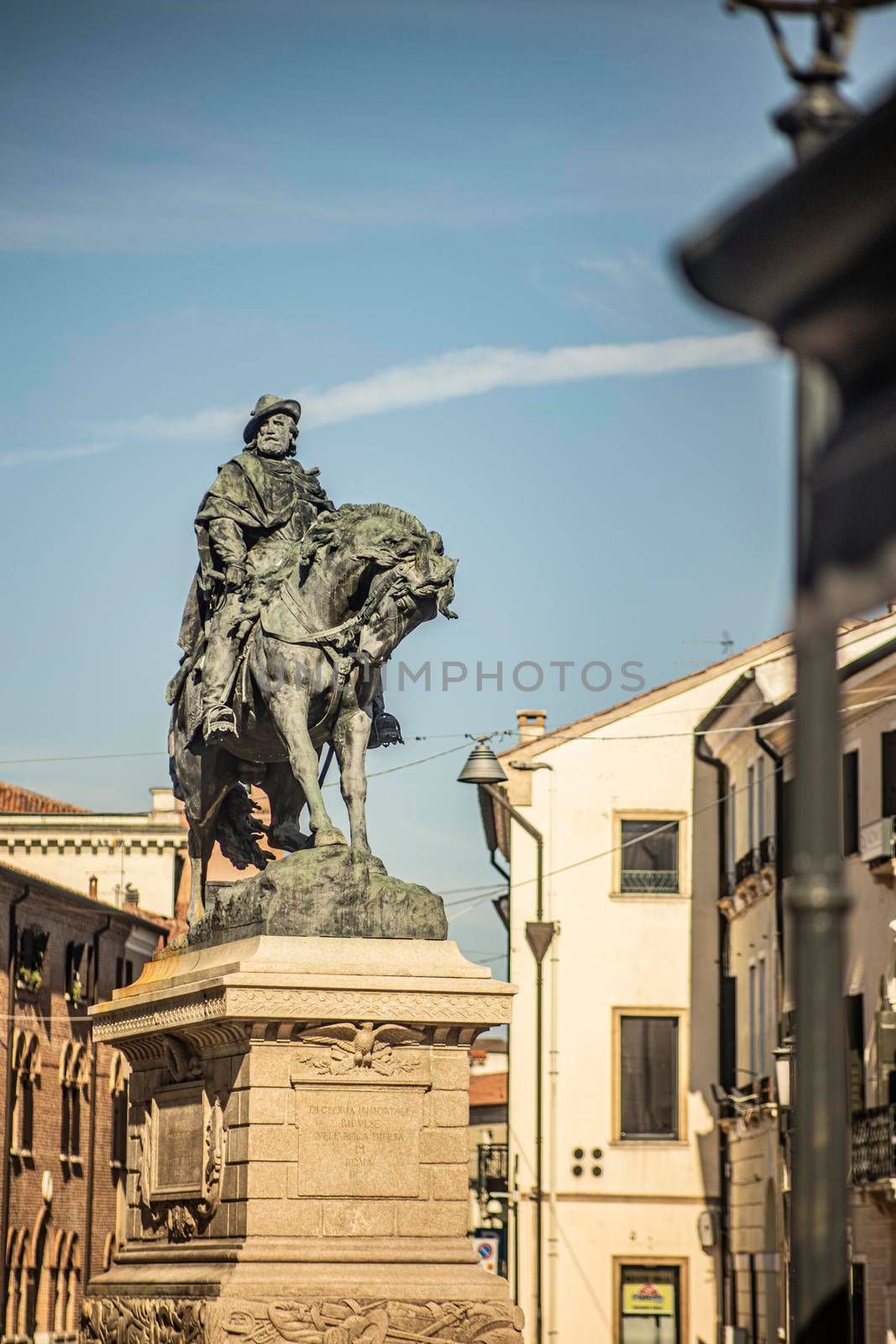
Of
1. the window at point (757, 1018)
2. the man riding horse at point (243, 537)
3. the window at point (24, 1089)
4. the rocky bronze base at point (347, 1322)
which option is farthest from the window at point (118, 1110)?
the rocky bronze base at point (347, 1322)

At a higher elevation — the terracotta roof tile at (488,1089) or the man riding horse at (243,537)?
the man riding horse at (243,537)

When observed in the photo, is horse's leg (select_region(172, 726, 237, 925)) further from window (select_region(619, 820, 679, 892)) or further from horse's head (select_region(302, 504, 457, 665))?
window (select_region(619, 820, 679, 892))

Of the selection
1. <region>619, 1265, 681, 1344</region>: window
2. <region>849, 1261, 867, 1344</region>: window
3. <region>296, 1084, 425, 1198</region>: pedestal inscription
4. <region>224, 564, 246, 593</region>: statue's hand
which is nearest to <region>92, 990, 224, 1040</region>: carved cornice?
<region>296, 1084, 425, 1198</region>: pedestal inscription

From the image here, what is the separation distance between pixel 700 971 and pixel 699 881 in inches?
82.6

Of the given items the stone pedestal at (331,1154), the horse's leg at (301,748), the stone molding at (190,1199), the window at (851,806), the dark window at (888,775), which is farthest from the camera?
the window at (851,806)

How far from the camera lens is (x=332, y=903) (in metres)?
15.1

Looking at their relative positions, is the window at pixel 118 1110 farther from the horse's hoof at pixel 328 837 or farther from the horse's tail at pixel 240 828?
the horse's hoof at pixel 328 837

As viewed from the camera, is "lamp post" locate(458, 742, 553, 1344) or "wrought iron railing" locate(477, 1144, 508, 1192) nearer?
"lamp post" locate(458, 742, 553, 1344)

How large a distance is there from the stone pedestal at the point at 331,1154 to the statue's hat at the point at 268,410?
3642 millimetres

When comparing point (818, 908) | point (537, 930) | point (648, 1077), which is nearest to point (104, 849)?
point (648, 1077)

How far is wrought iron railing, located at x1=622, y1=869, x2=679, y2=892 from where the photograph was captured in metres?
56.5

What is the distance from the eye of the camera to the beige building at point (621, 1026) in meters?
52.9

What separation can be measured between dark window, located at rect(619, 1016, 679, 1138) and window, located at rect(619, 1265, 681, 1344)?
2.84 metres

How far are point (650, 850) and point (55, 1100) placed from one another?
18.6m
